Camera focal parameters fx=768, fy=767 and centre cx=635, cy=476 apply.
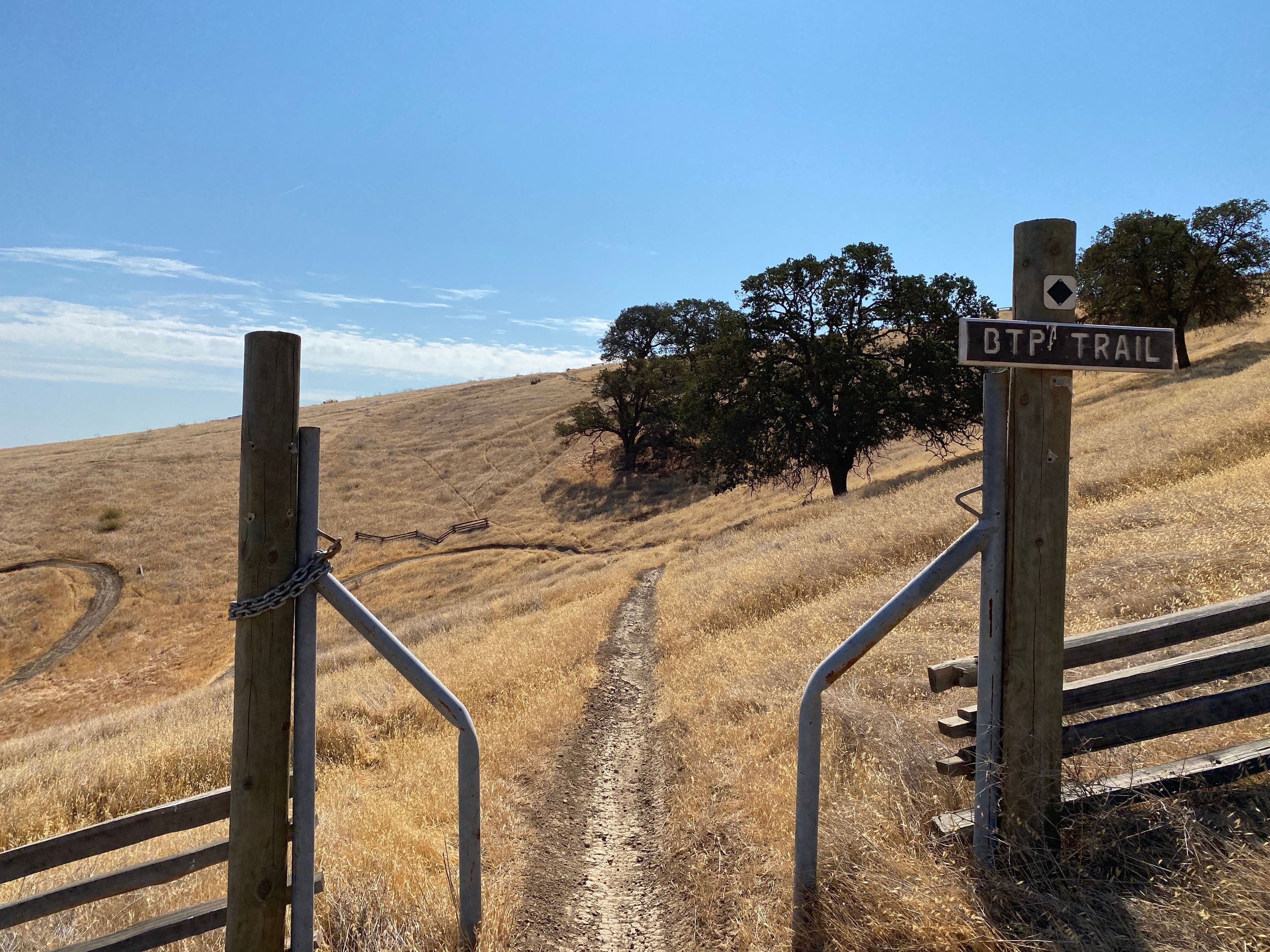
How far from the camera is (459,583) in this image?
98.7ft

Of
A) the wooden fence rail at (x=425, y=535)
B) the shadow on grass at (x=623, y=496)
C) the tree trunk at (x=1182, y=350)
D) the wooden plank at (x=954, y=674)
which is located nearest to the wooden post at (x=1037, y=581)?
the wooden plank at (x=954, y=674)

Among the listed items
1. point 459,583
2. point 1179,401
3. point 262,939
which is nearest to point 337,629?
point 459,583

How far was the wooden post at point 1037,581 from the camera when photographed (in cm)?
361

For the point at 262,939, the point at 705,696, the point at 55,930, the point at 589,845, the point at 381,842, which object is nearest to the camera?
the point at 262,939

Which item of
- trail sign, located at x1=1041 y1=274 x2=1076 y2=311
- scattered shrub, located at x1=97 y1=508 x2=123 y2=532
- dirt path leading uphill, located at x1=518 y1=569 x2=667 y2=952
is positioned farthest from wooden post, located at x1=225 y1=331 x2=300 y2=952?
scattered shrub, located at x1=97 y1=508 x2=123 y2=532

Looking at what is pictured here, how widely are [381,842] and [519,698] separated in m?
4.29

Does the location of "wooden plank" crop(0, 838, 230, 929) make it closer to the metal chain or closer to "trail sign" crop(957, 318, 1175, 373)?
the metal chain

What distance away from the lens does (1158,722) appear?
3.89 meters

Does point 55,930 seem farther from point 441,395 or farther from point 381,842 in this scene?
point 441,395

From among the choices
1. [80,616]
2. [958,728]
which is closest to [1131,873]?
[958,728]

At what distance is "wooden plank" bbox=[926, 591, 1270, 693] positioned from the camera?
3.95 meters

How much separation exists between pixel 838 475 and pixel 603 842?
22182mm

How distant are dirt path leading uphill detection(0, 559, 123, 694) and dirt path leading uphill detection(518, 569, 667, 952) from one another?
87.9 feet

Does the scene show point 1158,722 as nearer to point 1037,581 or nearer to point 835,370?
point 1037,581
